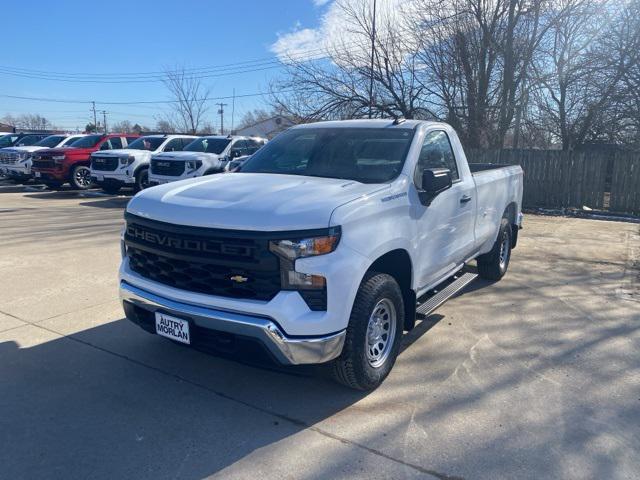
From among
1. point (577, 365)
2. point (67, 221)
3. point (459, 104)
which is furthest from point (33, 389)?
point (459, 104)

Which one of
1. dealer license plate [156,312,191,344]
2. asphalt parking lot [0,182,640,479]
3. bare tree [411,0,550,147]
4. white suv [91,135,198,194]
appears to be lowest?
asphalt parking lot [0,182,640,479]

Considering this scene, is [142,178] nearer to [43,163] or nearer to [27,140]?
[43,163]

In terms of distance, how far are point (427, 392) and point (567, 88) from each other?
18.4 m

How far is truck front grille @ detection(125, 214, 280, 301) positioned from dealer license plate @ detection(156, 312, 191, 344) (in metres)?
0.22

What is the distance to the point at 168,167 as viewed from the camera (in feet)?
45.5

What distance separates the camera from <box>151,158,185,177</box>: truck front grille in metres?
13.7

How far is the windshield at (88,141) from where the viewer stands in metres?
17.5

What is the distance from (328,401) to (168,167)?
37.0 ft

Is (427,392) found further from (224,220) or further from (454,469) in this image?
(224,220)

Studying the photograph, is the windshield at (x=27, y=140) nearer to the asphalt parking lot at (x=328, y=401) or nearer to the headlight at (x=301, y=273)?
the asphalt parking lot at (x=328, y=401)

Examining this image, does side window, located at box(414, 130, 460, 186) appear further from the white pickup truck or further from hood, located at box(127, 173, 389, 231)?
hood, located at box(127, 173, 389, 231)

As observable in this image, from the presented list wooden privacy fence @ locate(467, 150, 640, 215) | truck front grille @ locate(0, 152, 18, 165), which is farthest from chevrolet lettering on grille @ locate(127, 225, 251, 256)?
truck front grille @ locate(0, 152, 18, 165)

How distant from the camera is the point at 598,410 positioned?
147 inches

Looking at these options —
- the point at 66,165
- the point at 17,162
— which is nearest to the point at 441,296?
the point at 66,165
